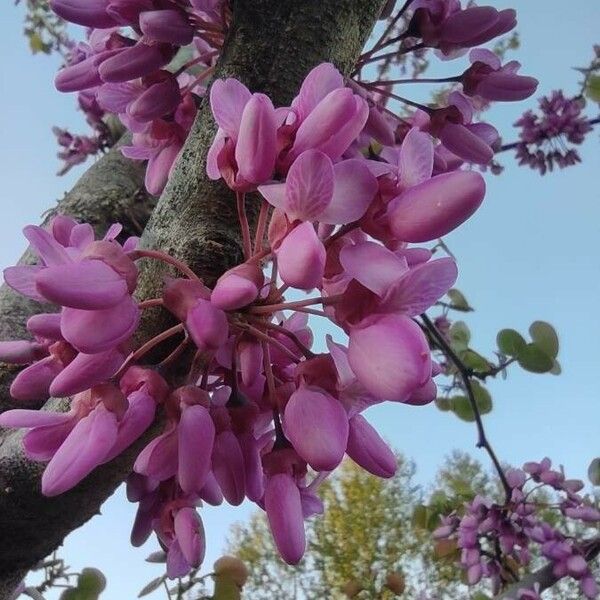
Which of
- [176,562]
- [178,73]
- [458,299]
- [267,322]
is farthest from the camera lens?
[458,299]

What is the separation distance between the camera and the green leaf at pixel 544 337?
1.87 m

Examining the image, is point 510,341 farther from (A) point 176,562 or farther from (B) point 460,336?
(A) point 176,562

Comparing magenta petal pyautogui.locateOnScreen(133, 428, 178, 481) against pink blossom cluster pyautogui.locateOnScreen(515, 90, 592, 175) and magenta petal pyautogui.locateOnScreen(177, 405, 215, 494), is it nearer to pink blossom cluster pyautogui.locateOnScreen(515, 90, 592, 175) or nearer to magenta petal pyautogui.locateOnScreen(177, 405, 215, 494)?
magenta petal pyautogui.locateOnScreen(177, 405, 215, 494)

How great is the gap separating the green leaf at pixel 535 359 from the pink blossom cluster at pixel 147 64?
4.35 ft

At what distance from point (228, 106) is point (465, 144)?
418mm

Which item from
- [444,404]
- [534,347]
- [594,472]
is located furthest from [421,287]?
[594,472]

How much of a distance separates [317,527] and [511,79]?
7886 mm

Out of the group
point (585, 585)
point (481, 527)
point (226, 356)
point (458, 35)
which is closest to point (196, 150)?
point (226, 356)

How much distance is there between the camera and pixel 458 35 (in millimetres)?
905

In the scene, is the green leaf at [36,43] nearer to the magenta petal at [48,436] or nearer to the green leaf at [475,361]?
the green leaf at [475,361]

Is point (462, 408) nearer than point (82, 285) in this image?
No

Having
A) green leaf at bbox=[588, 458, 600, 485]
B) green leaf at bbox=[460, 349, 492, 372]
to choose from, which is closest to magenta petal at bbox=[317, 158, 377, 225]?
green leaf at bbox=[460, 349, 492, 372]

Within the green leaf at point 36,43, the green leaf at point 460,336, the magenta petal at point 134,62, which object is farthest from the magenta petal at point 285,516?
the green leaf at point 36,43

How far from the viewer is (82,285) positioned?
18.5 inches
